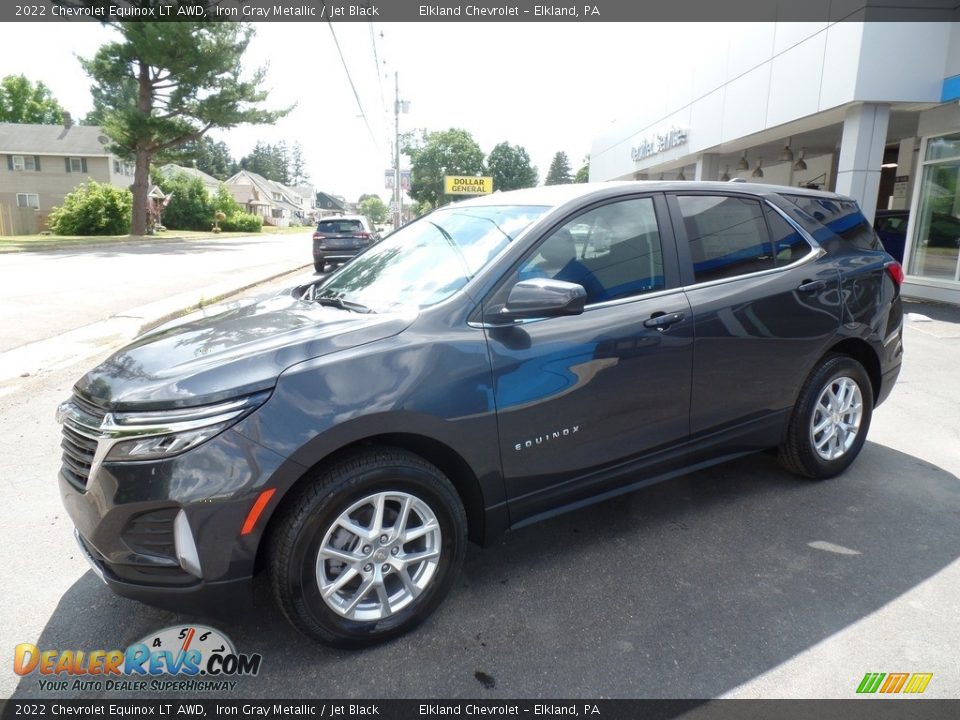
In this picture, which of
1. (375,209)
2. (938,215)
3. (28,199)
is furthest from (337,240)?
(375,209)

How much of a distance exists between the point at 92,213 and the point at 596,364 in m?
41.5

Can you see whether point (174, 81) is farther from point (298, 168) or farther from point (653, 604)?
point (298, 168)

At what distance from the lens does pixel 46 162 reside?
5034cm

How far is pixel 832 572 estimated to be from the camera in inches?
120

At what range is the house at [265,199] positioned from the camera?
294 ft

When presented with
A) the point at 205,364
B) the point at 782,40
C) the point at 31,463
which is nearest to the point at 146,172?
the point at 782,40

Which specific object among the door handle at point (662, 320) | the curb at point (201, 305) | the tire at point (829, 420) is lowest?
the curb at point (201, 305)

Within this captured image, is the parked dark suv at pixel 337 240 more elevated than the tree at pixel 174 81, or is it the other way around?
the tree at pixel 174 81

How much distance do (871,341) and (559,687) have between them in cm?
308

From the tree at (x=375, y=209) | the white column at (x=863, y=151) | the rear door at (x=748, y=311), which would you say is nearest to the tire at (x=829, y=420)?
the rear door at (x=748, y=311)

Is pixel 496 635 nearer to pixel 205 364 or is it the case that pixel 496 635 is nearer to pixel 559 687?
pixel 559 687

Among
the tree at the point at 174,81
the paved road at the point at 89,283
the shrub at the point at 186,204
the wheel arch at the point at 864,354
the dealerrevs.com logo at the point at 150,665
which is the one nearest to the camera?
the dealerrevs.com logo at the point at 150,665

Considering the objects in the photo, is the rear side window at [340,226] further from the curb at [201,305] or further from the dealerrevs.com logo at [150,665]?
the dealerrevs.com logo at [150,665]

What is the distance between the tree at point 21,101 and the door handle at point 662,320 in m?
81.7
